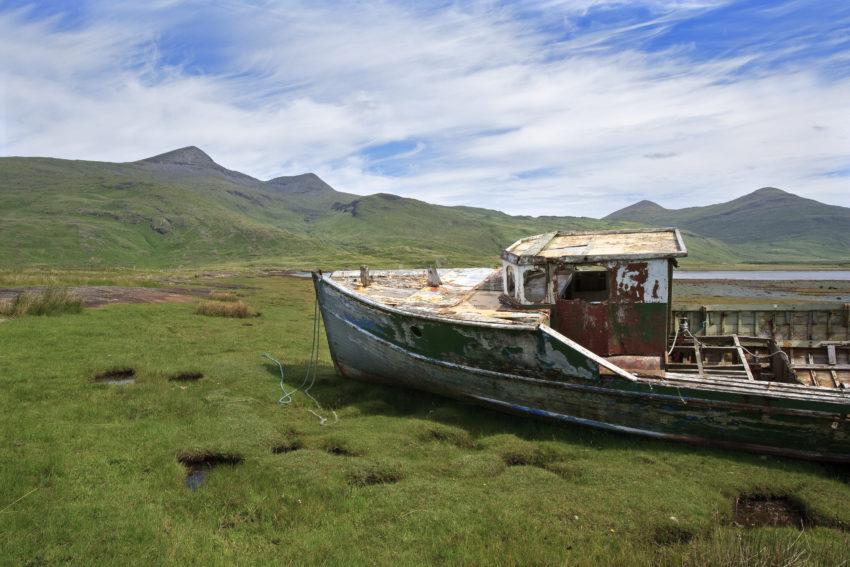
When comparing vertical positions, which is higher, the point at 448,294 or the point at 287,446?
the point at 448,294

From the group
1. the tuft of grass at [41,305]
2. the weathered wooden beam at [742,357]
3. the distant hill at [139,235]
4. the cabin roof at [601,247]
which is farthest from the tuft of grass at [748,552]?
the distant hill at [139,235]

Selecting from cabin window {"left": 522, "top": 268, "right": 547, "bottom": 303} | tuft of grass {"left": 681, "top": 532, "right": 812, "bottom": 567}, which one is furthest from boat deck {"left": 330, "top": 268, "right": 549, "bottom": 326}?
tuft of grass {"left": 681, "top": 532, "right": 812, "bottom": 567}

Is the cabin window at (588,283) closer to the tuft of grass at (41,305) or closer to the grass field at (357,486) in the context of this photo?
the grass field at (357,486)

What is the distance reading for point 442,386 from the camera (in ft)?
35.6

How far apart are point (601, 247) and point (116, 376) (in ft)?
39.2

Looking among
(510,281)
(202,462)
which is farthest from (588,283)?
(202,462)

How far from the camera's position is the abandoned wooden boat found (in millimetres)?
8109

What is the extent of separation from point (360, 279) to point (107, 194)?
700ft

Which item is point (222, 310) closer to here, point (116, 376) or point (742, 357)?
point (116, 376)

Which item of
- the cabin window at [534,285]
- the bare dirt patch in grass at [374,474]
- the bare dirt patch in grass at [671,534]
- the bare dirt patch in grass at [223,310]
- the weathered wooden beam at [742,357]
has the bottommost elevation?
the bare dirt patch in grass at [671,534]

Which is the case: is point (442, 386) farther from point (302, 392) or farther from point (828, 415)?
point (828, 415)

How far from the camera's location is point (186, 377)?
12.3 m

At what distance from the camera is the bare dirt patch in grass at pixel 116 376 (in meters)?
11.5

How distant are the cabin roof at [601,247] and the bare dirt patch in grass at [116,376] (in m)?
9.54
